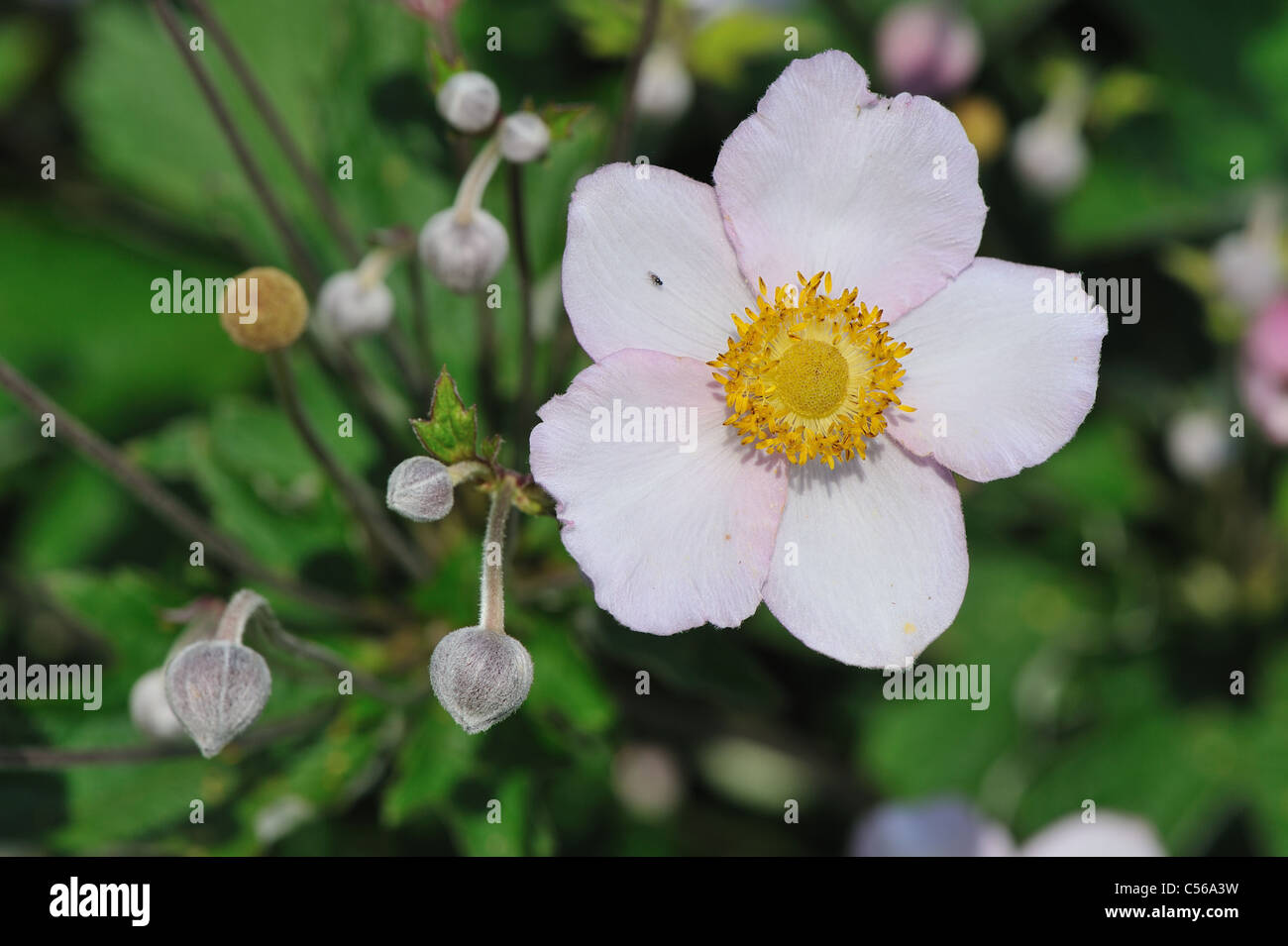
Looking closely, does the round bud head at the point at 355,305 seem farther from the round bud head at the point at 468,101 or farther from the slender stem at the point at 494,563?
the slender stem at the point at 494,563

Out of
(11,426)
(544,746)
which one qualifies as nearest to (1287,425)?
(544,746)

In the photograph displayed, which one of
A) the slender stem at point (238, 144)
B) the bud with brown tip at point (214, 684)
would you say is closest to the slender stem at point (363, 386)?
the slender stem at point (238, 144)

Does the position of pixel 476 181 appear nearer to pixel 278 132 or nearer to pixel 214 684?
pixel 278 132

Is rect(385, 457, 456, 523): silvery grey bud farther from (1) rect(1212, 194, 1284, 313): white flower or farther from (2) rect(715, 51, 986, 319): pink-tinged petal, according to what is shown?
(1) rect(1212, 194, 1284, 313): white flower

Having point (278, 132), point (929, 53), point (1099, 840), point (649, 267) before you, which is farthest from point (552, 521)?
point (929, 53)

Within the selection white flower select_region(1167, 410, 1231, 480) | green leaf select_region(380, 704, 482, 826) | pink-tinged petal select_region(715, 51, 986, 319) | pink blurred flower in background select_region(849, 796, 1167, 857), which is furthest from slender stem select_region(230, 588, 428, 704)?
white flower select_region(1167, 410, 1231, 480)
